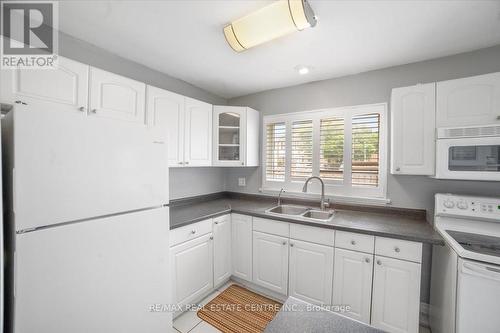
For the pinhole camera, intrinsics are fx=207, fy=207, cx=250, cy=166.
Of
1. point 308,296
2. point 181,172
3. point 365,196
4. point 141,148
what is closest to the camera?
point 141,148

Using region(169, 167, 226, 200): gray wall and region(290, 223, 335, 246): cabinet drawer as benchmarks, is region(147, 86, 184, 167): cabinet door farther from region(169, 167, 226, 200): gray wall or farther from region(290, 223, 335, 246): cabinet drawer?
region(290, 223, 335, 246): cabinet drawer

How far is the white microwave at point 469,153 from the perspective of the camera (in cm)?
136

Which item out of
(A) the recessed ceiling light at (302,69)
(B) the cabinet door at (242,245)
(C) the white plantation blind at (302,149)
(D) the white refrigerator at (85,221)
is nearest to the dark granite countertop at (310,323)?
(D) the white refrigerator at (85,221)

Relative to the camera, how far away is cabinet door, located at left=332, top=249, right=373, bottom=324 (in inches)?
62.4

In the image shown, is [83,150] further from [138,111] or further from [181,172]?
[181,172]

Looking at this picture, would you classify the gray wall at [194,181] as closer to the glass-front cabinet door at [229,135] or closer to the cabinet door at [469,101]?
the glass-front cabinet door at [229,135]

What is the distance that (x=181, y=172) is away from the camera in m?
2.42

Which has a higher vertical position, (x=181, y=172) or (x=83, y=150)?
(x=83, y=150)

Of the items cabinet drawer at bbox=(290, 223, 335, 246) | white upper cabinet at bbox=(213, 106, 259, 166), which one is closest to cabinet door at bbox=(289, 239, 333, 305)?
cabinet drawer at bbox=(290, 223, 335, 246)

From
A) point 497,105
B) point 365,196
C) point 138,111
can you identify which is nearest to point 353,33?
point 497,105

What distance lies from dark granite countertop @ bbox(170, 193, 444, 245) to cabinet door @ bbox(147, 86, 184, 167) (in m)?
0.54

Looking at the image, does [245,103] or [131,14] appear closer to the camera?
[131,14]

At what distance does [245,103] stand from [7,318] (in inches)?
107

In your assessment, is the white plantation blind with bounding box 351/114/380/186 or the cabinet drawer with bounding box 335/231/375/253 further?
the white plantation blind with bounding box 351/114/380/186
